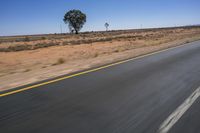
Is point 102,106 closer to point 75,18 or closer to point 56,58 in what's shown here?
point 56,58

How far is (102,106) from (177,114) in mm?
1670

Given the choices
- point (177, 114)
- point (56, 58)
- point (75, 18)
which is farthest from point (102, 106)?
point (75, 18)

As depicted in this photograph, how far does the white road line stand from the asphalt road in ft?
0.25

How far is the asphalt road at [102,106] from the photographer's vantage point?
4.18 m

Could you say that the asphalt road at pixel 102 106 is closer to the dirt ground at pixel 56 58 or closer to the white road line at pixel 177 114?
the white road line at pixel 177 114

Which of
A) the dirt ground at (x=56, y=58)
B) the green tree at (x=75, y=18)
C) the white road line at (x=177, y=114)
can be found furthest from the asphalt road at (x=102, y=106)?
the green tree at (x=75, y=18)

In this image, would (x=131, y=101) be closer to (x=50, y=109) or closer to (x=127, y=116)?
(x=127, y=116)

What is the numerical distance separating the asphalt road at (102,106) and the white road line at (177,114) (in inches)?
3.0

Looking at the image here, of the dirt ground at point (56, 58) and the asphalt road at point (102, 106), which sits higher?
the asphalt road at point (102, 106)

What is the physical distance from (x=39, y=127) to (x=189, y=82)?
5503mm

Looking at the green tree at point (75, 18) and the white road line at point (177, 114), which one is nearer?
the white road line at point (177, 114)

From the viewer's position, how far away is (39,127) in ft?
13.6

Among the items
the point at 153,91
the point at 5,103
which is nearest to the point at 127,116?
the point at 153,91

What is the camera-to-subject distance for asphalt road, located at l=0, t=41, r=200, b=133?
4.18 meters
